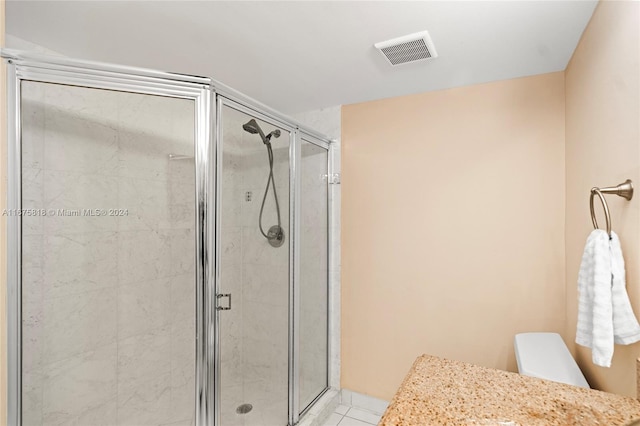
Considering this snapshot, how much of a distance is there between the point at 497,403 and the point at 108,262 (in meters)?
1.59

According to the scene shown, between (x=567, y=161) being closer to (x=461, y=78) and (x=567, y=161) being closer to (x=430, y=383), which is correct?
(x=461, y=78)

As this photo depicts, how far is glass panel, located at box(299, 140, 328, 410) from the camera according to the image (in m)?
2.19

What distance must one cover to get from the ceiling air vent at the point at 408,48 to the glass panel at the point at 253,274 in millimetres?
734

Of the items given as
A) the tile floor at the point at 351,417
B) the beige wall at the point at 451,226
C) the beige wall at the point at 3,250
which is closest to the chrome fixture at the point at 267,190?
the beige wall at the point at 451,226

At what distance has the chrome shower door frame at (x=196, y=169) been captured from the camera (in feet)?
3.58

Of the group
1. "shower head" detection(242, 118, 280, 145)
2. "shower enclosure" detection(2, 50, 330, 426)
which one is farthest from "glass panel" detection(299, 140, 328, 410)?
"shower enclosure" detection(2, 50, 330, 426)

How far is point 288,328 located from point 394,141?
146 cm

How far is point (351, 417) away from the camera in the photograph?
7.43ft

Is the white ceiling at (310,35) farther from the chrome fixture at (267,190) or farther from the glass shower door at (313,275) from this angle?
the glass shower door at (313,275)

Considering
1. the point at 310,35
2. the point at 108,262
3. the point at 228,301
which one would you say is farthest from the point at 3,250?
the point at 310,35

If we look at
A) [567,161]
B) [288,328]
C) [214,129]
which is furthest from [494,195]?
[214,129]

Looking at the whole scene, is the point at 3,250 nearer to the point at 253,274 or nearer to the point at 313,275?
the point at 253,274

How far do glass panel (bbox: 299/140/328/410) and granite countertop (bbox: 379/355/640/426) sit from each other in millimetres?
1211

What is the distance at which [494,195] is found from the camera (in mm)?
1975
